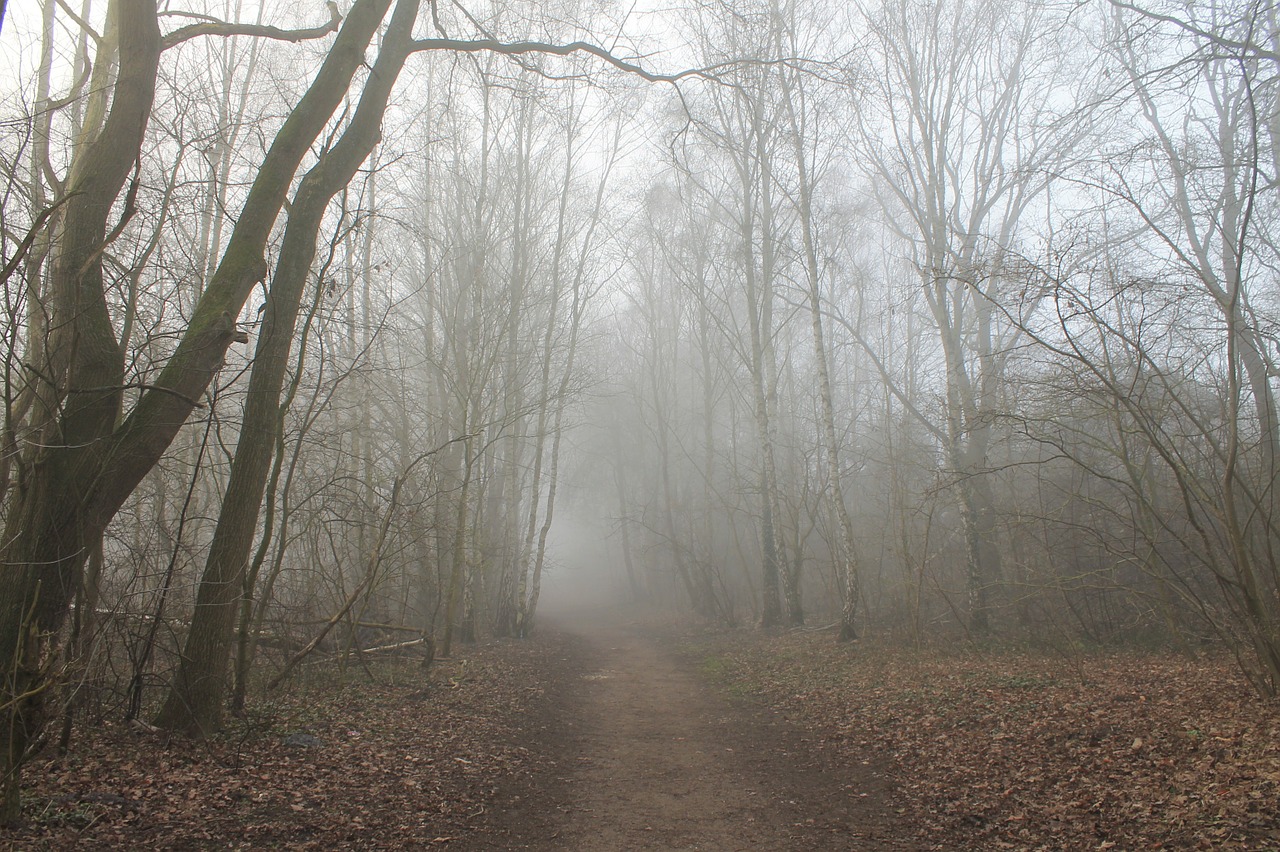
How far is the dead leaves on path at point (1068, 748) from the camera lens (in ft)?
13.1

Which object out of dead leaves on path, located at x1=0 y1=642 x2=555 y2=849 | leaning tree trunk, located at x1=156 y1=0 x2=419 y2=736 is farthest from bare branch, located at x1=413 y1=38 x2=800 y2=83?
dead leaves on path, located at x1=0 y1=642 x2=555 y2=849

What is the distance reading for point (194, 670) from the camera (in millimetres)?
5426

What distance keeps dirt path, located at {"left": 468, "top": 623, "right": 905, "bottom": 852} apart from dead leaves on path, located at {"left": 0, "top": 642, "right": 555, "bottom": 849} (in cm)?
50

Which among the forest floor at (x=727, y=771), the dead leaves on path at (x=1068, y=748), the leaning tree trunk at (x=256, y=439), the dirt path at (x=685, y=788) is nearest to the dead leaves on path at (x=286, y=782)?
the forest floor at (x=727, y=771)

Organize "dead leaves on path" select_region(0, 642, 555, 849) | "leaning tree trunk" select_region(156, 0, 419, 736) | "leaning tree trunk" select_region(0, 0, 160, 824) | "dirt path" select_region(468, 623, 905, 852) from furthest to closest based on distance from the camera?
"leaning tree trunk" select_region(156, 0, 419, 736) < "dirt path" select_region(468, 623, 905, 852) < "leaning tree trunk" select_region(0, 0, 160, 824) < "dead leaves on path" select_region(0, 642, 555, 849)

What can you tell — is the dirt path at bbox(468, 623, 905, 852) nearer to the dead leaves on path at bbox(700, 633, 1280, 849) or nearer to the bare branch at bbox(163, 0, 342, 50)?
the dead leaves on path at bbox(700, 633, 1280, 849)

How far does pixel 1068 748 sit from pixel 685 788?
9.68 ft

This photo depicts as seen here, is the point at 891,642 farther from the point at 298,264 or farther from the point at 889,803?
the point at 298,264

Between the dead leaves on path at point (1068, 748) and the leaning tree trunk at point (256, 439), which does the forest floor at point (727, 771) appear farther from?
the leaning tree trunk at point (256, 439)

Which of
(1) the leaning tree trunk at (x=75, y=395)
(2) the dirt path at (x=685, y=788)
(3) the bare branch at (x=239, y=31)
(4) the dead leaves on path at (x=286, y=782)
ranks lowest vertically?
(2) the dirt path at (x=685, y=788)

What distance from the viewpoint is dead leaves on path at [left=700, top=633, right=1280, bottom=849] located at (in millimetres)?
3980

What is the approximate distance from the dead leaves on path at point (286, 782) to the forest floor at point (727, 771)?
0.07 feet

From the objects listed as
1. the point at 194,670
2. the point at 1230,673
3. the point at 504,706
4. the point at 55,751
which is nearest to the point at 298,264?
the point at 194,670

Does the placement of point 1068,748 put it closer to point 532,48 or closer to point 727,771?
point 727,771
